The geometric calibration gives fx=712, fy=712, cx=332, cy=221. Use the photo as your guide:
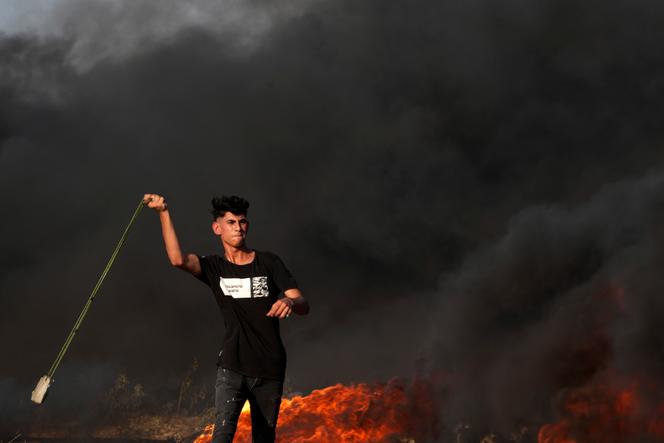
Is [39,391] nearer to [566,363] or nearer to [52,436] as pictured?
[566,363]

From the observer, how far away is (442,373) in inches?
546

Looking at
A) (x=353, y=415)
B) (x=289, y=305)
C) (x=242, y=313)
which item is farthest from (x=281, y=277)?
(x=353, y=415)

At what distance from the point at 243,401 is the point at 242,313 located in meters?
0.71

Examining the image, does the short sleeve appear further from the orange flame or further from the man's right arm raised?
the orange flame

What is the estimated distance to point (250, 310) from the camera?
226 inches

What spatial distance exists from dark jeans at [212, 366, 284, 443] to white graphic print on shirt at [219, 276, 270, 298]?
613 mm

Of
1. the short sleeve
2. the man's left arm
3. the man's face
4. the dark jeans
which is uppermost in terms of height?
the man's face

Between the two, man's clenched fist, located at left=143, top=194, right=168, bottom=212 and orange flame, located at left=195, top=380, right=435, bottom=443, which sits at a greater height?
orange flame, located at left=195, top=380, right=435, bottom=443

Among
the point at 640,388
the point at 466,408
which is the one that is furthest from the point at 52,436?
the point at 640,388

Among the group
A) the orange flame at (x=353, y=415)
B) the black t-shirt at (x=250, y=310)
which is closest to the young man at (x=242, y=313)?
the black t-shirt at (x=250, y=310)

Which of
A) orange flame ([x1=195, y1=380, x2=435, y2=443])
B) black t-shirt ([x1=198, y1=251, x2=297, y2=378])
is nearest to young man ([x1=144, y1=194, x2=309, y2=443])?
black t-shirt ([x1=198, y1=251, x2=297, y2=378])

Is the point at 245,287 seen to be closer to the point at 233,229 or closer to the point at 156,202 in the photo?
the point at 233,229

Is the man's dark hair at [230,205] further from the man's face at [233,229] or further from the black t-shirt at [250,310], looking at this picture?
the black t-shirt at [250,310]

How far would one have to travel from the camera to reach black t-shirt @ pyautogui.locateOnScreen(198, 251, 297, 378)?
5.68m
